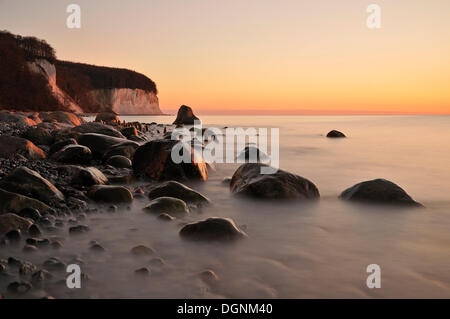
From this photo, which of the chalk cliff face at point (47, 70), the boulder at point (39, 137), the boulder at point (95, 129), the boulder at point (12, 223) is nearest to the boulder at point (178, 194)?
the boulder at point (12, 223)

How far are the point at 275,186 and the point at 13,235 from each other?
3.74 m

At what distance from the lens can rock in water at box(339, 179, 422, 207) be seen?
557cm

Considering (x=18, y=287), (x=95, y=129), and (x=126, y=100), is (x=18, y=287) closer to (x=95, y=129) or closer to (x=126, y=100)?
(x=95, y=129)

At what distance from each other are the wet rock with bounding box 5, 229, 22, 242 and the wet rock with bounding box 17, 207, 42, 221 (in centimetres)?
57

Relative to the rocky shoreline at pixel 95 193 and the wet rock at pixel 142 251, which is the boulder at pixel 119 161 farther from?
the wet rock at pixel 142 251

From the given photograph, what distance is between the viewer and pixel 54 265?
294cm

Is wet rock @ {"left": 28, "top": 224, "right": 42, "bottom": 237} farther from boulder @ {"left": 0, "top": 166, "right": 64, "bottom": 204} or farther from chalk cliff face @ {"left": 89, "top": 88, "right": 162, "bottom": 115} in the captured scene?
chalk cliff face @ {"left": 89, "top": 88, "right": 162, "bottom": 115}

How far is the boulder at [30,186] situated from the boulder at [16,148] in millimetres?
3049

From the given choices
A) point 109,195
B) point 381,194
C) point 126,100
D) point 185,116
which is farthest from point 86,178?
point 126,100

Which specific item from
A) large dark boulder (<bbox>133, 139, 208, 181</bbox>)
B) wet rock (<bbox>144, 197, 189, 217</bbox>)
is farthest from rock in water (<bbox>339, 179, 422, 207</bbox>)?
large dark boulder (<bbox>133, 139, 208, 181</bbox>)

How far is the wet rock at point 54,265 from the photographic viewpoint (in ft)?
9.52

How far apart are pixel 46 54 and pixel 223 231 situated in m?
54.4
